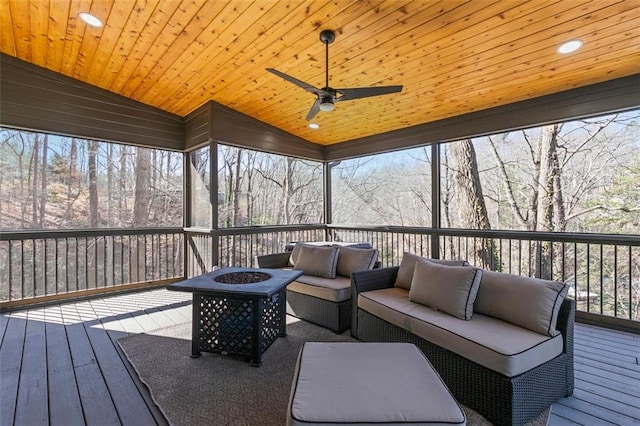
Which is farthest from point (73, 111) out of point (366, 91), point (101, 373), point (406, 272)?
point (406, 272)

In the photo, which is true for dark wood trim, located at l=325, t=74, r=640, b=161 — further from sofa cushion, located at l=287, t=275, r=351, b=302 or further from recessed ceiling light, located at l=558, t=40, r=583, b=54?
sofa cushion, located at l=287, t=275, r=351, b=302

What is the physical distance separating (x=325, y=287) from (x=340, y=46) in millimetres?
2609

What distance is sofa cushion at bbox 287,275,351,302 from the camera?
335 centimetres

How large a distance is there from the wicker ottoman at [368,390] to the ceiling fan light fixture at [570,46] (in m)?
3.23

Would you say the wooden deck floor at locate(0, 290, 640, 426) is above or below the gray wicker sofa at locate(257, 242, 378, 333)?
below

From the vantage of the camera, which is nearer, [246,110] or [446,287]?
[446,287]

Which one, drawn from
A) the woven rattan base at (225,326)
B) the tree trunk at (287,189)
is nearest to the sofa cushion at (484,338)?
the woven rattan base at (225,326)

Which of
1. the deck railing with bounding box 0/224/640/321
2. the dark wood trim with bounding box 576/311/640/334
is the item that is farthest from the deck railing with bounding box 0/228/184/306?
the dark wood trim with bounding box 576/311/640/334

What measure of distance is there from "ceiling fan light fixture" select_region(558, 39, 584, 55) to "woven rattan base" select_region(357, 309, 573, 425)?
2814 millimetres

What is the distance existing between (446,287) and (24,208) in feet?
19.3

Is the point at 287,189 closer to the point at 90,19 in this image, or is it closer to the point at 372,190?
the point at 372,190

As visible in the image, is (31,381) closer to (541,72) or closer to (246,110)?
(246,110)

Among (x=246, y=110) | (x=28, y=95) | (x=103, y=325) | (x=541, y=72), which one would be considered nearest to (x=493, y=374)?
(x=541, y=72)

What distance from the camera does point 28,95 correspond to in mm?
4203
